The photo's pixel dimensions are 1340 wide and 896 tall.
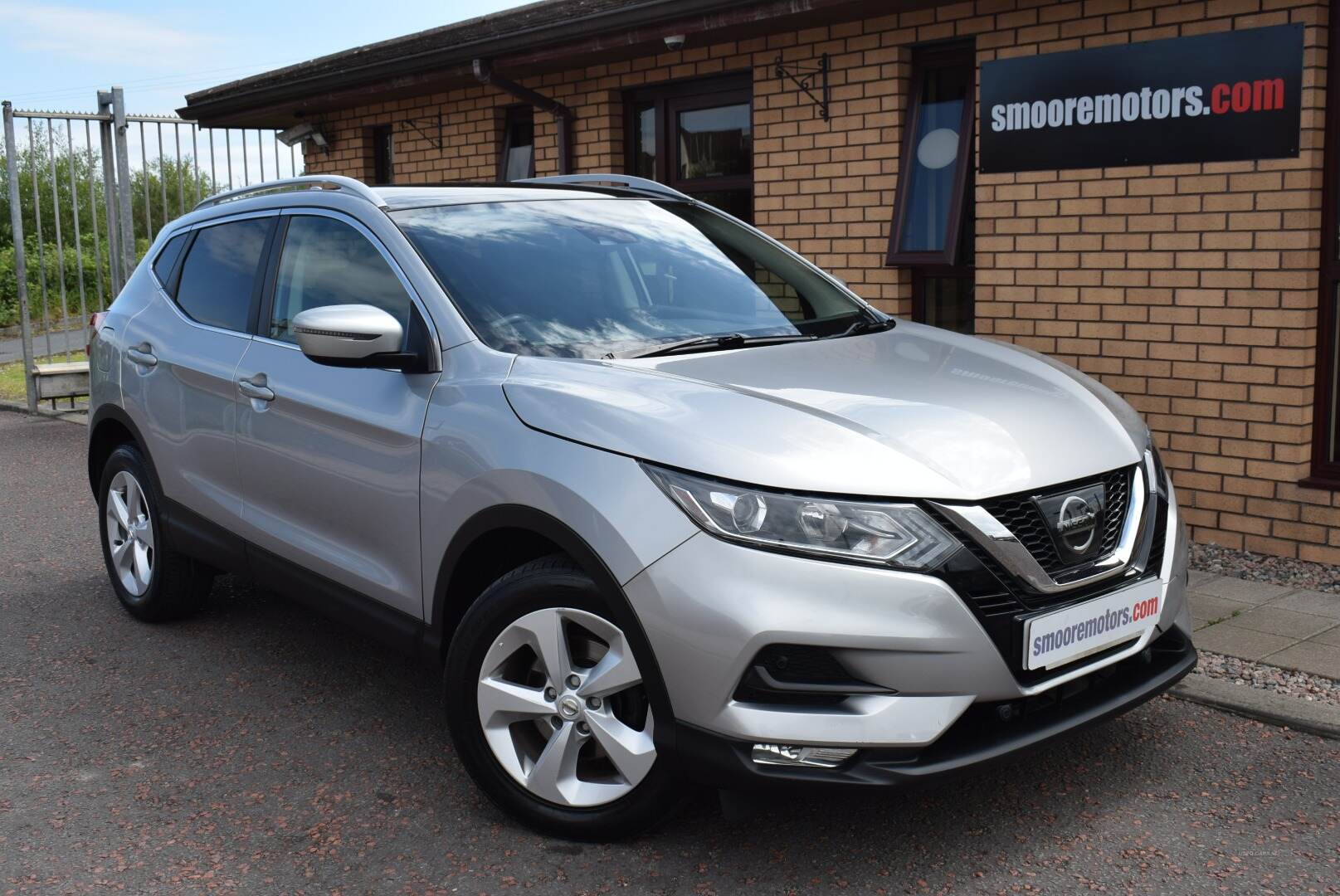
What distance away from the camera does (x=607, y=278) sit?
402 centimetres

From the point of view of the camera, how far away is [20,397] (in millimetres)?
14492

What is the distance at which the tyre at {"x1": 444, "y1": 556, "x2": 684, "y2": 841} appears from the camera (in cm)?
313

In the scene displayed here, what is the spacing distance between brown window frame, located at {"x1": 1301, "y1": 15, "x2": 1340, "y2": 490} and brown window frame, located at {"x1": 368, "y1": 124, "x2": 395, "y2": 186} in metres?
8.02

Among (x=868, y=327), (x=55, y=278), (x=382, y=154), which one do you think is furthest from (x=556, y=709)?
(x=55, y=278)

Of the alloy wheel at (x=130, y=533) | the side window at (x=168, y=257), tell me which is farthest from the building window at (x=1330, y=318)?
the alloy wheel at (x=130, y=533)

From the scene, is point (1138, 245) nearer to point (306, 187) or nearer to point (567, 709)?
point (306, 187)

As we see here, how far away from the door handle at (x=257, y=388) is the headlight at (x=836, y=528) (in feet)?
6.52

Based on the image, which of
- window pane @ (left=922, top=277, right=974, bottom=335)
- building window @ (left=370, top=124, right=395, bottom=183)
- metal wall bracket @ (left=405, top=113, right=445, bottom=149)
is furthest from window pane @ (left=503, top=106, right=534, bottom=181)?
window pane @ (left=922, top=277, right=974, bottom=335)

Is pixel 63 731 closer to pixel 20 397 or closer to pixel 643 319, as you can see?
pixel 643 319

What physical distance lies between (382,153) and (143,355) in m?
6.96

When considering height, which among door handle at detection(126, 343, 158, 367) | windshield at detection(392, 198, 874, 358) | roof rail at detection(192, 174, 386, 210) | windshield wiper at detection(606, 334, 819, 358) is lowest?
door handle at detection(126, 343, 158, 367)

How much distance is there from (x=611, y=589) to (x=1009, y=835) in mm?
1264

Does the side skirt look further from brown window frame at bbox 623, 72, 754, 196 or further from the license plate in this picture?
brown window frame at bbox 623, 72, 754, 196

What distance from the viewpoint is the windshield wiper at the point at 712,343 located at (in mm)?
3646
